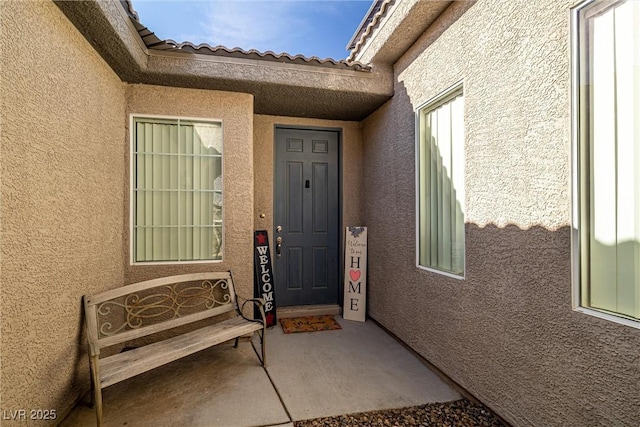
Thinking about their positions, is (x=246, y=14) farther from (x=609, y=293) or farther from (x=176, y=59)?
(x=609, y=293)

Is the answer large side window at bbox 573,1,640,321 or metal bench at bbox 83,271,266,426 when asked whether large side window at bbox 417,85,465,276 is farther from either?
metal bench at bbox 83,271,266,426

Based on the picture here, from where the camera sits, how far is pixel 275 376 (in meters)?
3.09

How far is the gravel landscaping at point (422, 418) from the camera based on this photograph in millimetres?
2404

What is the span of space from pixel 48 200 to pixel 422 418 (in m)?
3.15

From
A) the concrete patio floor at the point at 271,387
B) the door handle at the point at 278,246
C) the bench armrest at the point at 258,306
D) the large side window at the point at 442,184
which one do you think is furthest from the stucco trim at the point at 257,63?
the concrete patio floor at the point at 271,387

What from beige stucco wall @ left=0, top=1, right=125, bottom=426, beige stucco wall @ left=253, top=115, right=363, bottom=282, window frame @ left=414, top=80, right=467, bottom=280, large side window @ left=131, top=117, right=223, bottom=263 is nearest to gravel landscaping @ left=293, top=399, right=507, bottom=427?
window frame @ left=414, top=80, right=467, bottom=280

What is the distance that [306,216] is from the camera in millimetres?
4988

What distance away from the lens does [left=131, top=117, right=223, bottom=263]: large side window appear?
3734 mm

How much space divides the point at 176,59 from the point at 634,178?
3892 millimetres

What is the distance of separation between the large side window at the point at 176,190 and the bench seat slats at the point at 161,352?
3.33ft

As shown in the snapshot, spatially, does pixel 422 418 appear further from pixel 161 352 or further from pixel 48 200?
pixel 48 200

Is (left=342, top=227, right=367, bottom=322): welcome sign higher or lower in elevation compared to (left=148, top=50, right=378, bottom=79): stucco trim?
lower

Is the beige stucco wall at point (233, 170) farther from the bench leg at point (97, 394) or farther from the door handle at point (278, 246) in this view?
the bench leg at point (97, 394)

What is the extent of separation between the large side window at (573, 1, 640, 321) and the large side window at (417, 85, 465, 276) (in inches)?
42.2
